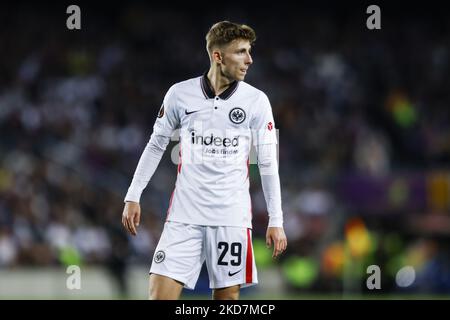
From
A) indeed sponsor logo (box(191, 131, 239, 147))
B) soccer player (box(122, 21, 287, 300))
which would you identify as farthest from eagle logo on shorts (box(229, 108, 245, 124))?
indeed sponsor logo (box(191, 131, 239, 147))

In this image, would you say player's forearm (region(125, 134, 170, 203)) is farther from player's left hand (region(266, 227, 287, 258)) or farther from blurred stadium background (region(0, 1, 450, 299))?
blurred stadium background (region(0, 1, 450, 299))

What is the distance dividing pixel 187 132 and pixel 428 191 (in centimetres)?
1132

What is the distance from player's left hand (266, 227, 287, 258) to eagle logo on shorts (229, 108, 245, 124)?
70cm

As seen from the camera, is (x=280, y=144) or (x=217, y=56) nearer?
(x=217, y=56)

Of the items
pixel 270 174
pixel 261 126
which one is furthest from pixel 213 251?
pixel 261 126

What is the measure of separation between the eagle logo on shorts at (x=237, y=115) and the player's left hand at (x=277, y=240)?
697mm

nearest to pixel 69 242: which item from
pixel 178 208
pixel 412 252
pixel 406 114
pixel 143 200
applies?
pixel 143 200

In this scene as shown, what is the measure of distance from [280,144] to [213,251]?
1227cm

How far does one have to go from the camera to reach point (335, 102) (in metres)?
20.3

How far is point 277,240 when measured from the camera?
19.8ft

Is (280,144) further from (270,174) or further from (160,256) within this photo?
(160,256)

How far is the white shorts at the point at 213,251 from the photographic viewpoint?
6.08 meters

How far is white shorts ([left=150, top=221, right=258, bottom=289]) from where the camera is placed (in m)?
6.08

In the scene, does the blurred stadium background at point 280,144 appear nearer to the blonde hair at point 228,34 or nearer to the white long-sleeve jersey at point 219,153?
the white long-sleeve jersey at point 219,153
